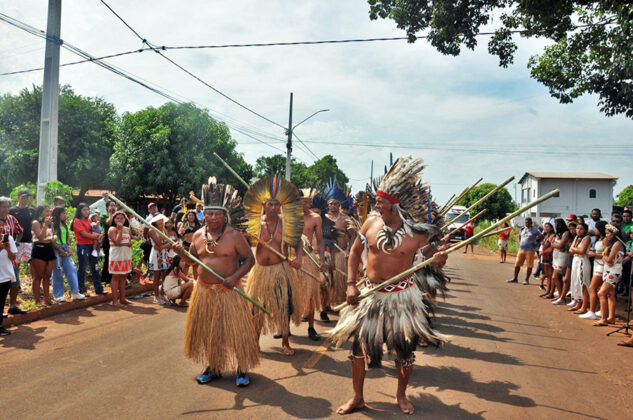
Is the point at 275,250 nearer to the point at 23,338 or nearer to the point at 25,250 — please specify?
the point at 23,338

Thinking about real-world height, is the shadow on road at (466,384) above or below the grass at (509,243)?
below

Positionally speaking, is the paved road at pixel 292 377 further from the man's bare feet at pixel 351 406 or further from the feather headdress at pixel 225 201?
the feather headdress at pixel 225 201

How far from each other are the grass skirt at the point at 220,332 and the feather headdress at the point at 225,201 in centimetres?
76

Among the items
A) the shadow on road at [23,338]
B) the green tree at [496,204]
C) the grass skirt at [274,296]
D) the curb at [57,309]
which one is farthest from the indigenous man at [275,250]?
the green tree at [496,204]

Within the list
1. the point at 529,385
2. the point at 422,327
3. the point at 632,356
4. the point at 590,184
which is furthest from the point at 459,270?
the point at 590,184

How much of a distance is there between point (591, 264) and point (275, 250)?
700 cm

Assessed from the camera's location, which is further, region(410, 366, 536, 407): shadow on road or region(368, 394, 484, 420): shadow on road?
region(410, 366, 536, 407): shadow on road

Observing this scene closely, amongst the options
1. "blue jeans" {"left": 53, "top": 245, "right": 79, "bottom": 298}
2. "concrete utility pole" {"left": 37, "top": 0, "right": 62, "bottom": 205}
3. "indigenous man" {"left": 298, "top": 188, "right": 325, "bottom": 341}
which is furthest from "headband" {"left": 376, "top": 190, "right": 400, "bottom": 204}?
"concrete utility pole" {"left": 37, "top": 0, "right": 62, "bottom": 205}

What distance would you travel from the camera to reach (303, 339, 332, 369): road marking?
5328 mm

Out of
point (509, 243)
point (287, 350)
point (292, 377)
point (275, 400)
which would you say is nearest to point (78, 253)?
point (287, 350)

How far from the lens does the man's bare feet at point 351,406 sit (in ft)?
13.1

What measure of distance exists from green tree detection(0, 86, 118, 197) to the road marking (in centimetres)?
2936

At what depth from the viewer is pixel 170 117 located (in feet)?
103

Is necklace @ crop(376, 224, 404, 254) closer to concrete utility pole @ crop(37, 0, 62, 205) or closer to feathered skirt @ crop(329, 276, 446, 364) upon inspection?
feathered skirt @ crop(329, 276, 446, 364)
